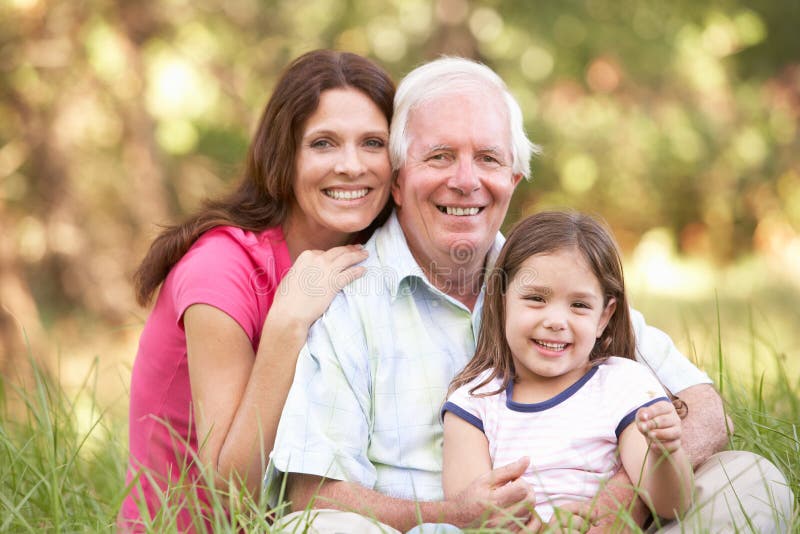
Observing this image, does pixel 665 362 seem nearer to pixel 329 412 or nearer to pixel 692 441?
pixel 692 441

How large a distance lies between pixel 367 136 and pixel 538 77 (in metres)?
7.80

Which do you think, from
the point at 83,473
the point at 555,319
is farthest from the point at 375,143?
the point at 83,473

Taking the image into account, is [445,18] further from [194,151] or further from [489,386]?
[489,386]

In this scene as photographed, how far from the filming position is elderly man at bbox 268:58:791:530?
2418 millimetres

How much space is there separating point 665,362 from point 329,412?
Result: 1052 mm

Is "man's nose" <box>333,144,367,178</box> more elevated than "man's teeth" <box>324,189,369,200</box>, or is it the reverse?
"man's nose" <box>333,144,367,178</box>

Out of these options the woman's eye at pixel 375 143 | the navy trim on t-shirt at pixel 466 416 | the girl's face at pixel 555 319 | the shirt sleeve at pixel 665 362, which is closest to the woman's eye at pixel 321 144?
the woman's eye at pixel 375 143

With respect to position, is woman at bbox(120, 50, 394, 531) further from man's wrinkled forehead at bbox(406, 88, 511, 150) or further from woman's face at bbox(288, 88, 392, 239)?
man's wrinkled forehead at bbox(406, 88, 511, 150)

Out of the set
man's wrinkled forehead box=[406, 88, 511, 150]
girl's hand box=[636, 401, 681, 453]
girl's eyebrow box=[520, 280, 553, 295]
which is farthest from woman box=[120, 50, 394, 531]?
girl's hand box=[636, 401, 681, 453]

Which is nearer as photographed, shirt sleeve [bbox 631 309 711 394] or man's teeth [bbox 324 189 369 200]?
shirt sleeve [bbox 631 309 711 394]

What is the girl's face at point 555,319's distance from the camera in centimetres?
241

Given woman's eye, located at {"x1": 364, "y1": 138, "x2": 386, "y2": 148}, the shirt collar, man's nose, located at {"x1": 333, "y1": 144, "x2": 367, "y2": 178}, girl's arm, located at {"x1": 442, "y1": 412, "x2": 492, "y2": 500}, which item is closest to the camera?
girl's arm, located at {"x1": 442, "y1": 412, "x2": 492, "y2": 500}

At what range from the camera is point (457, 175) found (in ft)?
9.19

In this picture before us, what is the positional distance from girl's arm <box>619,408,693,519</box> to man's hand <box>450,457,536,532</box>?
0.27 meters
